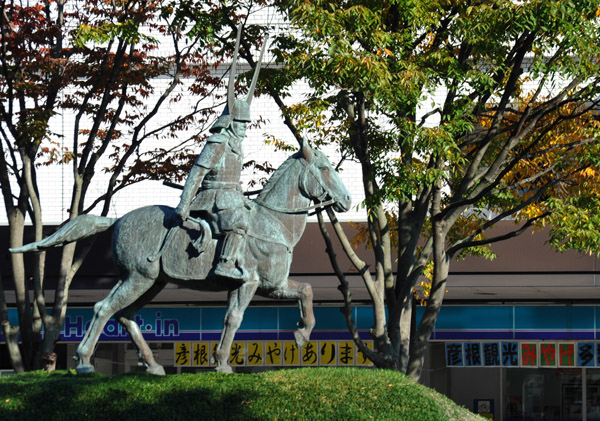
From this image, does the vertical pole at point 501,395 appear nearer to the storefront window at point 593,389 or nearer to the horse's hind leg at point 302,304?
the storefront window at point 593,389

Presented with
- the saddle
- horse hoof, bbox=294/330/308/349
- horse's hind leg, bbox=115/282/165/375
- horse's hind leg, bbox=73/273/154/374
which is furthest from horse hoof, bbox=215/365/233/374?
horse's hind leg, bbox=73/273/154/374

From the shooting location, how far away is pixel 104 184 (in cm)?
2081

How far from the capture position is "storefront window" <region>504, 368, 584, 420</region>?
2000cm

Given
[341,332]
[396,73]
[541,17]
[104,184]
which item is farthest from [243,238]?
[104,184]

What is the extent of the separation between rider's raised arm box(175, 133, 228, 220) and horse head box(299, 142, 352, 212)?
89cm

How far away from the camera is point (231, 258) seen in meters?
10.2

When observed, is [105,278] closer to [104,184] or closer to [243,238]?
[104,184]

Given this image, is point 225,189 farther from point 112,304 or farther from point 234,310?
point 112,304

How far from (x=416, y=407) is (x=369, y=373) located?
70 centimetres

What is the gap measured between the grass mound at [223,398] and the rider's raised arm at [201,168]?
5.88 feet

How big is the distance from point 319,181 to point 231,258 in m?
1.27

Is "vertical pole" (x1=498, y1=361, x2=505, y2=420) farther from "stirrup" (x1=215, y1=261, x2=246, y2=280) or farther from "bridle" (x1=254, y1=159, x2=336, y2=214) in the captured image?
"stirrup" (x1=215, y1=261, x2=246, y2=280)

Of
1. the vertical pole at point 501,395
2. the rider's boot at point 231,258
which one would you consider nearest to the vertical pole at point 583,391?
the vertical pole at point 501,395

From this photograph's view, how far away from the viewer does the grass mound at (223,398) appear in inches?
379
